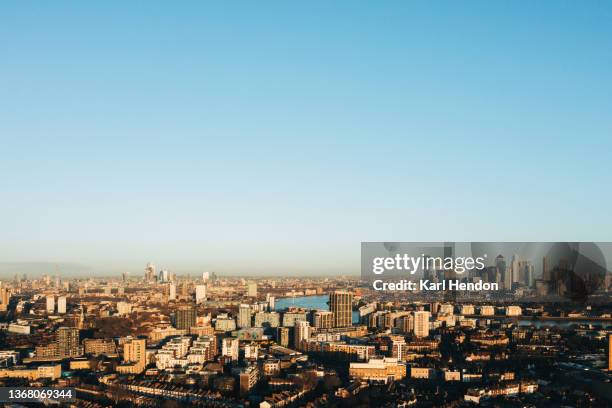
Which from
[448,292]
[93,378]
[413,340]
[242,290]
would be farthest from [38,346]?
[242,290]

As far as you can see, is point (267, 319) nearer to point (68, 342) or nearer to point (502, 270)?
point (68, 342)

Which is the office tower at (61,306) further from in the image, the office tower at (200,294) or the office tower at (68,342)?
the office tower at (68,342)

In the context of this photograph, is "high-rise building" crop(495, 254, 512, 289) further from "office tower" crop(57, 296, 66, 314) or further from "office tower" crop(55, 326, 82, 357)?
"office tower" crop(57, 296, 66, 314)

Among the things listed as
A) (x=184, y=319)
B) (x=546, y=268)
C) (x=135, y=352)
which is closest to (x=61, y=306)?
(x=184, y=319)

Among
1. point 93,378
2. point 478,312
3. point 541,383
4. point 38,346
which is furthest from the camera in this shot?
point 478,312

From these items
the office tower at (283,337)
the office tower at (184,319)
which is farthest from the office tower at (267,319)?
the office tower at (283,337)

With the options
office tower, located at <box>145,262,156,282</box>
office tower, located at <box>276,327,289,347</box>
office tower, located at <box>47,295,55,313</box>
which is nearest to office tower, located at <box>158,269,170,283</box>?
office tower, located at <box>145,262,156,282</box>

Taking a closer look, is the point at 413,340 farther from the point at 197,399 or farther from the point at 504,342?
the point at 197,399
